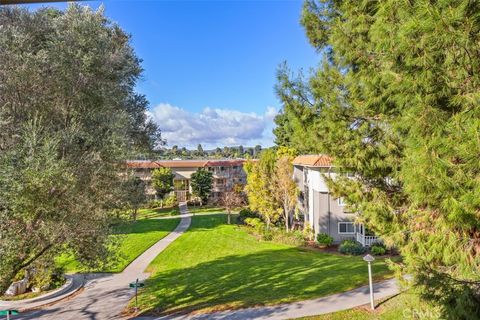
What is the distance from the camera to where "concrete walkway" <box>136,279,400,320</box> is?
1138 cm

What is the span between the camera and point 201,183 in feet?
149

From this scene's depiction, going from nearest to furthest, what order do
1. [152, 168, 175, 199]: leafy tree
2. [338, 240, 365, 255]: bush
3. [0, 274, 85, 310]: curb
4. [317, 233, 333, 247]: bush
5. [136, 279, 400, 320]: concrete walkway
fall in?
[136, 279, 400, 320]: concrete walkway, [0, 274, 85, 310]: curb, [338, 240, 365, 255]: bush, [317, 233, 333, 247]: bush, [152, 168, 175, 199]: leafy tree

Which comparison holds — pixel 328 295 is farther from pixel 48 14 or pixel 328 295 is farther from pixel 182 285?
pixel 48 14

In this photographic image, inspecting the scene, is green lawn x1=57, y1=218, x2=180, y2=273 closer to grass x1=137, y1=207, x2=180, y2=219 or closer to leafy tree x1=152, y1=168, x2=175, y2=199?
grass x1=137, y1=207, x2=180, y2=219

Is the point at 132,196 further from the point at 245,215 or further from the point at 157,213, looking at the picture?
the point at 157,213

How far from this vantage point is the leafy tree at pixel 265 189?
27303 mm

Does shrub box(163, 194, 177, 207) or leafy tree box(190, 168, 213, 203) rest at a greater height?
leafy tree box(190, 168, 213, 203)

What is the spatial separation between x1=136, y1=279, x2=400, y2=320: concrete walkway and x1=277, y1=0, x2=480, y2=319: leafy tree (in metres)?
5.09

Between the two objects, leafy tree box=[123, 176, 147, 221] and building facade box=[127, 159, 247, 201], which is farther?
building facade box=[127, 159, 247, 201]

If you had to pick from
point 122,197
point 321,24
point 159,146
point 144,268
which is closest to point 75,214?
point 122,197

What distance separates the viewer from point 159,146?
14.3 meters

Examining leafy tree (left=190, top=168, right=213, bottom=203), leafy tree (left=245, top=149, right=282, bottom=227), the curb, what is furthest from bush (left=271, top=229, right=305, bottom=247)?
leafy tree (left=190, top=168, right=213, bottom=203)

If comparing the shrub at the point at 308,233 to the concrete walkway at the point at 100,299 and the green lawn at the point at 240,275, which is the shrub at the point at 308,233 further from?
the concrete walkway at the point at 100,299

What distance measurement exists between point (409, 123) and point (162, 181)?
43.6 m
